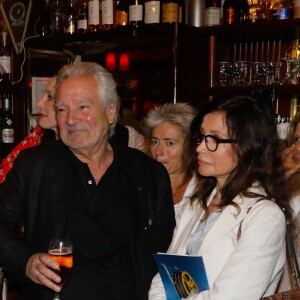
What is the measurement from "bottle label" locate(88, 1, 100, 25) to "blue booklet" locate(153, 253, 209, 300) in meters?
2.28

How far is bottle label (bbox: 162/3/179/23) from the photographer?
336cm

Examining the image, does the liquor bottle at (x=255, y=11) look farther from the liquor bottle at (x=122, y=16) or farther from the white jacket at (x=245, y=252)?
the white jacket at (x=245, y=252)

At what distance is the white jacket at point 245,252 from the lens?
67.4 inches

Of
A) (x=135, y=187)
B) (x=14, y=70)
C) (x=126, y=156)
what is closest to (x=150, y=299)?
(x=135, y=187)

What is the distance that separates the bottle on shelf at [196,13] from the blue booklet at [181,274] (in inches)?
79.8

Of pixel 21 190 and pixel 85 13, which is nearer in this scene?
pixel 21 190

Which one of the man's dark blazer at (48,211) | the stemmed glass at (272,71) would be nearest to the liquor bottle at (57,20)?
the stemmed glass at (272,71)

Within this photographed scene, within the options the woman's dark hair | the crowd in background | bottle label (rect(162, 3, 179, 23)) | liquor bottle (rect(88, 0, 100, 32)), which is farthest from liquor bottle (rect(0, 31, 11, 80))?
the woman's dark hair

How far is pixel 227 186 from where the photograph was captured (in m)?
1.95

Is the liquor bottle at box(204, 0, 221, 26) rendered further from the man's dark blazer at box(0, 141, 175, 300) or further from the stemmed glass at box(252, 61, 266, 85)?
the man's dark blazer at box(0, 141, 175, 300)

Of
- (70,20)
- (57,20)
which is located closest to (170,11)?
(70,20)

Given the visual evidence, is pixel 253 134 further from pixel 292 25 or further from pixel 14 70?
pixel 14 70

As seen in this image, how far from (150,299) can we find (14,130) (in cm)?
276

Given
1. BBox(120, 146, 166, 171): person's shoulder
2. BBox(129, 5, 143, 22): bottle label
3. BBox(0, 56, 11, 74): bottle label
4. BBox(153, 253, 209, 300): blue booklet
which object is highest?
BBox(129, 5, 143, 22): bottle label
